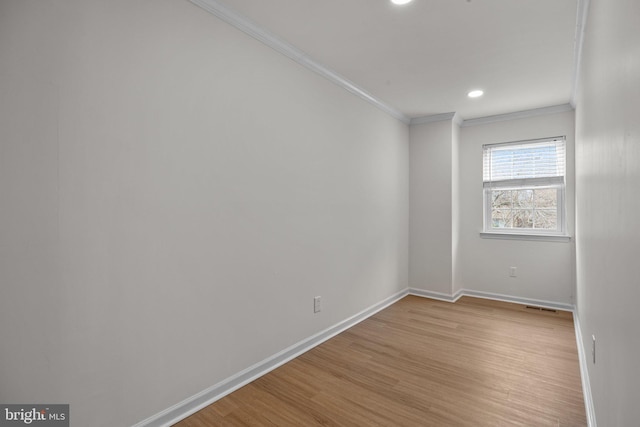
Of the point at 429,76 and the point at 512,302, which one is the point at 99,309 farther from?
the point at 512,302

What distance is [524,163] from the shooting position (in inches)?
168

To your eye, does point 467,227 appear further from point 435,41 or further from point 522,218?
point 435,41

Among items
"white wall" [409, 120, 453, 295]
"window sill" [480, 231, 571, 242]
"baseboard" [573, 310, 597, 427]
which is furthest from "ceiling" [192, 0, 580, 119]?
"baseboard" [573, 310, 597, 427]

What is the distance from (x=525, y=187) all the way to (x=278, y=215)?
11.5ft

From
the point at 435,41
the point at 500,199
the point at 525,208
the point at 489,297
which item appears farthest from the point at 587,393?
the point at 500,199

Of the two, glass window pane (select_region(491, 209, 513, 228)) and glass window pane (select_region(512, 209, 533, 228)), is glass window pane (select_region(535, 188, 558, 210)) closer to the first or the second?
glass window pane (select_region(512, 209, 533, 228))

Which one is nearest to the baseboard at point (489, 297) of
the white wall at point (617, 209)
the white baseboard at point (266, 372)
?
the white baseboard at point (266, 372)

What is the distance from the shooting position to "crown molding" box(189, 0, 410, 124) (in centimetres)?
206

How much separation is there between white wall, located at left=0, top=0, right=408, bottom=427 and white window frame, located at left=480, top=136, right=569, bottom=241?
284 cm

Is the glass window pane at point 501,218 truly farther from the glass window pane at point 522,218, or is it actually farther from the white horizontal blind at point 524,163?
the white horizontal blind at point 524,163

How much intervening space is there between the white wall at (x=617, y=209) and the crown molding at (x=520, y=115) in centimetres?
285

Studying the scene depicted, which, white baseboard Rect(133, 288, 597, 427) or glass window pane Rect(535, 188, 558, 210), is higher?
glass window pane Rect(535, 188, 558, 210)

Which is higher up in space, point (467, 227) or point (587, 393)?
point (467, 227)

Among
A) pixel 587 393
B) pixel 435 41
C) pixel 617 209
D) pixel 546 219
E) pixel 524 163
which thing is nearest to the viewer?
pixel 617 209
